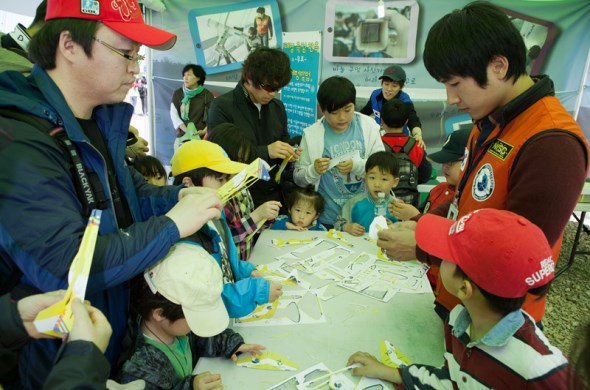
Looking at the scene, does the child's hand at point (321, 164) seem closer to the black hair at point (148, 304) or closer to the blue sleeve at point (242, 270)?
the blue sleeve at point (242, 270)

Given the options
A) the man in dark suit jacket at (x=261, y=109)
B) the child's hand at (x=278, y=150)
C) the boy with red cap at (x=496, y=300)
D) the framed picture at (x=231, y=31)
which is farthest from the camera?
the framed picture at (x=231, y=31)

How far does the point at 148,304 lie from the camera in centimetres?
116

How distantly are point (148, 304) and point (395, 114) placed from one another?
253 centimetres

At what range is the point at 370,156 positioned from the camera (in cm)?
245

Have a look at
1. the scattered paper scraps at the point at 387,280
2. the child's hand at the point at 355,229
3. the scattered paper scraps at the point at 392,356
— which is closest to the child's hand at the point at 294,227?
the child's hand at the point at 355,229

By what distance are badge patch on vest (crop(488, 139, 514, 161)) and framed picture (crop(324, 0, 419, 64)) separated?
12.8ft

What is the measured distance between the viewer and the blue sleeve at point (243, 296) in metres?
1.32

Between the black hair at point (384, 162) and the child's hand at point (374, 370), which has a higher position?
the black hair at point (384, 162)

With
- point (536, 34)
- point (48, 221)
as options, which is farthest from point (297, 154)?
point (536, 34)

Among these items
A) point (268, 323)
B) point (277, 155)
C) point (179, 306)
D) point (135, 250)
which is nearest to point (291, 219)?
point (277, 155)

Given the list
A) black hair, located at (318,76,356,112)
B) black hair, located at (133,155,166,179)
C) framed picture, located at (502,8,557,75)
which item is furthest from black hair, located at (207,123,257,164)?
framed picture, located at (502,8,557,75)

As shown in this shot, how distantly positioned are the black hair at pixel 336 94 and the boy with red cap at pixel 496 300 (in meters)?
1.47

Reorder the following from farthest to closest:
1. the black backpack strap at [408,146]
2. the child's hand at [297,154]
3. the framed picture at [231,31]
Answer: the framed picture at [231,31], the black backpack strap at [408,146], the child's hand at [297,154]

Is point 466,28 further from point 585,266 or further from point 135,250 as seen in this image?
point 585,266
